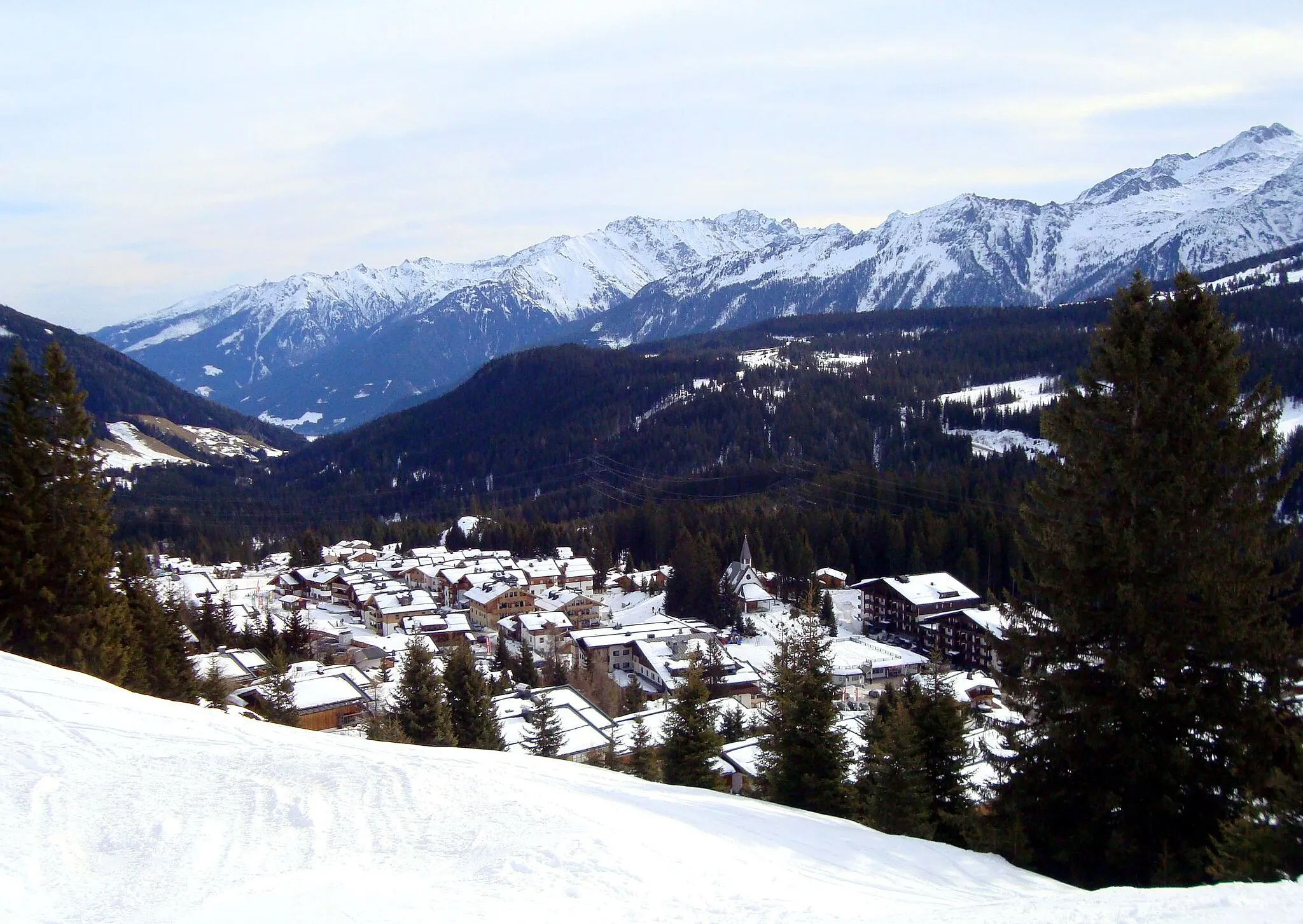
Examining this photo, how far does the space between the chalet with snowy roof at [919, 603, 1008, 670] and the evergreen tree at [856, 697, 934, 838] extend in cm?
3969

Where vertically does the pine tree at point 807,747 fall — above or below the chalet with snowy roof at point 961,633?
above

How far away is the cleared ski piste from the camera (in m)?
6.66

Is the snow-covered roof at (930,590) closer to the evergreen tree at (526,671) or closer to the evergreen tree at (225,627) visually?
the evergreen tree at (526,671)

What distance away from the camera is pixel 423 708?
23.0 m

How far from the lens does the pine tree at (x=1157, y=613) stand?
10203 millimetres

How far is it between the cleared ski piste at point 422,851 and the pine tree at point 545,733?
46.6 ft

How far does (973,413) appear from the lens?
479ft

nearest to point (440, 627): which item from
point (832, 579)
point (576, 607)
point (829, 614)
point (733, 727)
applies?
point (576, 607)

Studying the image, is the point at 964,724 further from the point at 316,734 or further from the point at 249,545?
the point at 249,545

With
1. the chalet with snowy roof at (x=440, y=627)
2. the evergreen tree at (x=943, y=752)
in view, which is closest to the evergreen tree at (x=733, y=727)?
the evergreen tree at (x=943, y=752)

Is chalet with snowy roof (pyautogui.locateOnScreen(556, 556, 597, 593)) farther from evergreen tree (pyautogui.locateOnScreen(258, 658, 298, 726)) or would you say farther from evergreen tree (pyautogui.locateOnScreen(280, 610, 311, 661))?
evergreen tree (pyautogui.locateOnScreen(258, 658, 298, 726))

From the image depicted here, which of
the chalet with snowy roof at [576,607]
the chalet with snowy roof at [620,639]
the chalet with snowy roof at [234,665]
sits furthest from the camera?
the chalet with snowy roof at [576,607]

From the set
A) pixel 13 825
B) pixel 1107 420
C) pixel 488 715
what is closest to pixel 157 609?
pixel 488 715

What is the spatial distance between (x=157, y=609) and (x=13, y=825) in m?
20.5
